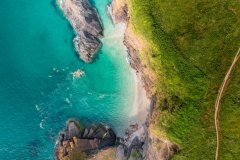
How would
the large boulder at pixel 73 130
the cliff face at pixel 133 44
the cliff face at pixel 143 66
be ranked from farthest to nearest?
the large boulder at pixel 73 130 → the cliff face at pixel 133 44 → the cliff face at pixel 143 66

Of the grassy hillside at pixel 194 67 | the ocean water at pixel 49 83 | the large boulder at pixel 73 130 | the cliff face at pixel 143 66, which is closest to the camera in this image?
the grassy hillside at pixel 194 67

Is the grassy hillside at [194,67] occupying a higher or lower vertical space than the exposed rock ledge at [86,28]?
lower

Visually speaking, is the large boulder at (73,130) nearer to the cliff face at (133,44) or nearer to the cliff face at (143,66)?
the cliff face at (143,66)

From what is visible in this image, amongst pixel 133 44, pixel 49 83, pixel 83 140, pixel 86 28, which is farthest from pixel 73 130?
pixel 86 28

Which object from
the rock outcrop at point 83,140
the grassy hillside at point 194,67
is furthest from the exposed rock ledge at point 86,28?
the grassy hillside at point 194,67

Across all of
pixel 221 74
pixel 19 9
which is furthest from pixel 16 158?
pixel 221 74

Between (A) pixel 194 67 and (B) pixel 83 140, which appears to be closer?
(A) pixel 194 67

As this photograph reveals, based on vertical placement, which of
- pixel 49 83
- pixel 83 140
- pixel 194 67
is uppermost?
pixel 49 83

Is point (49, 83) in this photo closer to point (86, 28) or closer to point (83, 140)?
point (86, 28)
